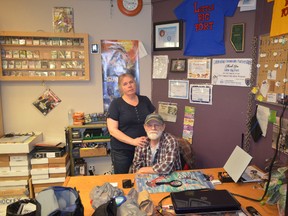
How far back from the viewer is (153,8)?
3023 mm

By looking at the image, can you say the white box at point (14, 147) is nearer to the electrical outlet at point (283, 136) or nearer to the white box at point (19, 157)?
the white box at point (19, 157)

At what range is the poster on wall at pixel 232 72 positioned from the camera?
86.1 inches

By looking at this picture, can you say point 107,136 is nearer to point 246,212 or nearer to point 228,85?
point 228,85

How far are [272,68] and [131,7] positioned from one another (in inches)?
74.4

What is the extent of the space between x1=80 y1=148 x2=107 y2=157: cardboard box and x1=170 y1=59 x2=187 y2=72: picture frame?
51.4 inches

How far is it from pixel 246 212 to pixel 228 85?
4.30ft

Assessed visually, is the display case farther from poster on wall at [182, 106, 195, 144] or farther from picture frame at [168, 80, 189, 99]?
poster on wall at [182, 106, 195, 144]

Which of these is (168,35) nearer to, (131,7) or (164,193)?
(131,7)

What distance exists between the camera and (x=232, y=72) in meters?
2.30

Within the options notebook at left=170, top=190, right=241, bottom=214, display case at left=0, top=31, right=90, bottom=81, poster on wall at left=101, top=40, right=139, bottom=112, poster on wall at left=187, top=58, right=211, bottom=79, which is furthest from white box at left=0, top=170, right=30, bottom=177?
poster on wall at left=187, top=58, right=211, bottom=79

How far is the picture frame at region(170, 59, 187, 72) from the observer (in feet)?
8.93

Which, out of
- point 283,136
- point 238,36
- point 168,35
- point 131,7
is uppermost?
point 131,7

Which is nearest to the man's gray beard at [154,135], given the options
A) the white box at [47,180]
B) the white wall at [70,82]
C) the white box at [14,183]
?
the white wall at [70,82]

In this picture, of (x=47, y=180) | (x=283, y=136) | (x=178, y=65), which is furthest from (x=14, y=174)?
(x=283, y=136)
